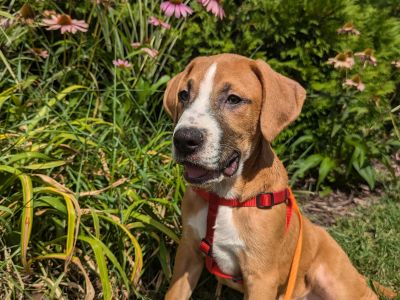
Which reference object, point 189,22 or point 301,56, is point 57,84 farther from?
point 301,56

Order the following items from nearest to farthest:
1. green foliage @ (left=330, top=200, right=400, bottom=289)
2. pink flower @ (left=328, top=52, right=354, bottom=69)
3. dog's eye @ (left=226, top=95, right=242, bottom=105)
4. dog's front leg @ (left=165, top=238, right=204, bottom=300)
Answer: dog's eye @ (left=226, top=95, right=242, bottom=105)
dog's front leg @ (left=165, top=238, right=204, bottom=300)
green foliage @ (left=330, top=200, right=400, bottom=289)
pink flower @ (left=328, top=52, right=354, bottom=69)

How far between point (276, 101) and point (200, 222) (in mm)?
865

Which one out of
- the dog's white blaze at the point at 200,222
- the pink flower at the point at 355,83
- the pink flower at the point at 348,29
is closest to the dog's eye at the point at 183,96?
the dog's white blaze at the point at 200,222

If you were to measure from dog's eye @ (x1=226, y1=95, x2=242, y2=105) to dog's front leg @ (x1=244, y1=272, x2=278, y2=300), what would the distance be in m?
1.02

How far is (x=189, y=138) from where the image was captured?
2941 millimetres

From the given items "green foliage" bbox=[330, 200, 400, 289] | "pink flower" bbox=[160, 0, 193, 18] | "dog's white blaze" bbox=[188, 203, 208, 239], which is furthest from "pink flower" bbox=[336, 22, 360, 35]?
"dog's white blaze" bbox=[188, 203, 208, 239]

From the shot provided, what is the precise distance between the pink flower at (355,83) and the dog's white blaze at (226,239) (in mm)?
2272

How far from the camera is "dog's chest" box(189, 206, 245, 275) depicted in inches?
129

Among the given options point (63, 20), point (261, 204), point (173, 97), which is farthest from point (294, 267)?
point (63, 20)

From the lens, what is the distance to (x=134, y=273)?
372 centimetres

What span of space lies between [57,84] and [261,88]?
2800 millimetres

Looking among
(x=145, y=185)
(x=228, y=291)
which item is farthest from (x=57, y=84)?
(x=228, y=291)

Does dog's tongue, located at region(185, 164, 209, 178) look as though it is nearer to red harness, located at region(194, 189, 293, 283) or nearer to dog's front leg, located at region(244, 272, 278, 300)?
red harness, located at region(194, 189, 293, 283)

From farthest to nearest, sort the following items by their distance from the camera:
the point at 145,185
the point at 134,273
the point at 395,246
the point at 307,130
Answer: the point at 307,130 < the point at 395,246 < the point at 145,185 < the point at 134,273
